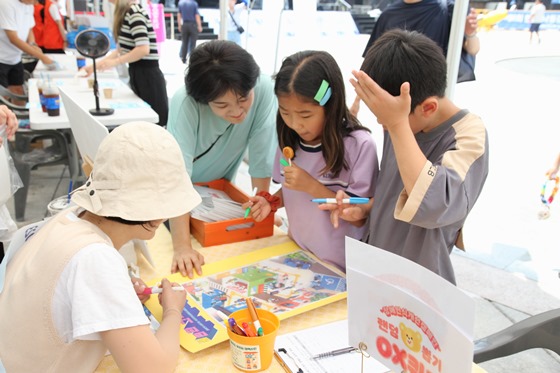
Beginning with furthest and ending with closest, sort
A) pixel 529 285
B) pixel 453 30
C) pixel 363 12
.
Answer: pixel 363 12 → pixel 529 285 → pixel 453 30

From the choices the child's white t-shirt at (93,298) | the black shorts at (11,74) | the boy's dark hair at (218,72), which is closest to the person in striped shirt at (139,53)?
the black shorts at (11,74)

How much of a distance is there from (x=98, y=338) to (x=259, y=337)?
294mm

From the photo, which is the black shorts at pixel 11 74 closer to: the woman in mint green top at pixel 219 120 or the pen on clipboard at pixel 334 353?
the woman in mint green top at pixel 219 120

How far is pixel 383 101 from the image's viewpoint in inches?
39.5

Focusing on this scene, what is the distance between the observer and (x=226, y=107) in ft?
5.24

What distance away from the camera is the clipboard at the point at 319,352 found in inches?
39.5

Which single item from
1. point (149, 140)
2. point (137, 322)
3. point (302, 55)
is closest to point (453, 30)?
point (302, 55)

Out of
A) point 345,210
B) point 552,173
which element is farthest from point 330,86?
point 552,173

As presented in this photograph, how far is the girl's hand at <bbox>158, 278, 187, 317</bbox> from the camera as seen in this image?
3.60ft

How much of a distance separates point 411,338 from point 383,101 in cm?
47

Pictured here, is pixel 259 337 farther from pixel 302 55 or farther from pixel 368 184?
pixel 302 55

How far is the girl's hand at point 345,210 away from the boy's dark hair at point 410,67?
0.33 metres

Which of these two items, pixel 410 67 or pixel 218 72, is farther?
pixel 218 72

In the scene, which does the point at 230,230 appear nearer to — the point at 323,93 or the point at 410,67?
the point at 323,93
